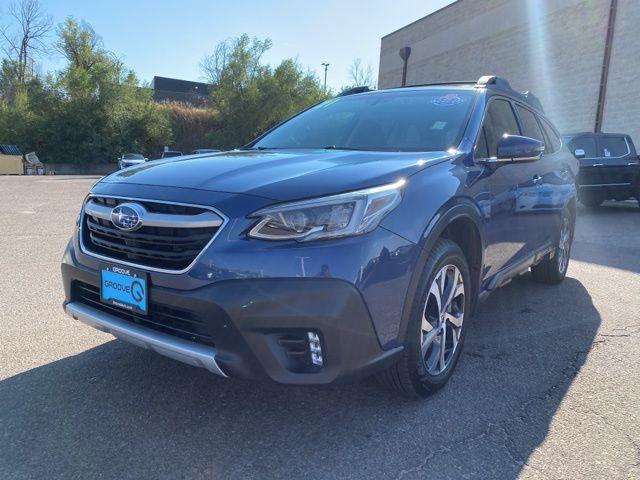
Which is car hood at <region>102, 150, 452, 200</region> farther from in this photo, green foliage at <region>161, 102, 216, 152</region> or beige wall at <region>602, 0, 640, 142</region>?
green foliage at <region>161, 102, 216, 152</region>

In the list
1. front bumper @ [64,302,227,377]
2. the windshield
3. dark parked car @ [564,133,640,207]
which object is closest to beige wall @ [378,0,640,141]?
dark parked car @ [564,133,640,207]

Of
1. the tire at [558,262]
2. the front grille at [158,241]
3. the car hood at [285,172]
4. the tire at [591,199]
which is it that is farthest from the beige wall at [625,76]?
the front grille at [158,241]

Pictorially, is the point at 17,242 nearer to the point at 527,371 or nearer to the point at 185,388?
the point at 185,388

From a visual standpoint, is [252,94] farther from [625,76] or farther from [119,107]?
Answer: [625,76]

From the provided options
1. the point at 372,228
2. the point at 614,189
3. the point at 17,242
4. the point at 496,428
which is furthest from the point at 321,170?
the point at 614,189

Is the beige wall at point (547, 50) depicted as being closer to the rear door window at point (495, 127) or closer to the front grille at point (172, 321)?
the rear door window at point (495, 127)

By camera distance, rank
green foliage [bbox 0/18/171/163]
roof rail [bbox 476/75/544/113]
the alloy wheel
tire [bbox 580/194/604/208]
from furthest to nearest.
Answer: green foliage [bbox 0/18/171/163] < tire [bbox 580/194/604/208] < roof rail [bbox 476/75/544/113] < the alloy wheel

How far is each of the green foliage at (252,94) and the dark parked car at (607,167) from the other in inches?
1340

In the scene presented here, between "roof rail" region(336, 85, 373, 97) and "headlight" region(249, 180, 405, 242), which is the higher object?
"roof rail" region(336, 85, 373, 97)

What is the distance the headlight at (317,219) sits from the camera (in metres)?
2.06

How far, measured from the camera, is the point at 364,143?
129 inches

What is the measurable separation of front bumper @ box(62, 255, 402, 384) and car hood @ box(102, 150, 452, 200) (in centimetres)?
40

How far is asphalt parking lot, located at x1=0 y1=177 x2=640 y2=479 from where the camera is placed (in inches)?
84.5

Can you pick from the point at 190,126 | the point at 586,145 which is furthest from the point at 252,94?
the point at 586,145
